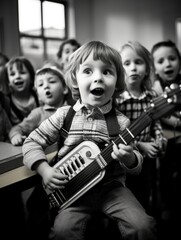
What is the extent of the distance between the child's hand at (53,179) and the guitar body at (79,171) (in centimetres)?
2

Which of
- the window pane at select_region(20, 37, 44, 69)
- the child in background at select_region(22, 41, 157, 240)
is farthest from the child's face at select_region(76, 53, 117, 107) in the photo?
the window pane at select_region(20, 37, 44, 69)

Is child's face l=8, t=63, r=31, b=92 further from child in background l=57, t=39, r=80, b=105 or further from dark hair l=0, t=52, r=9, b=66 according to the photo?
child in background l=57, t=39, r=80, b=105

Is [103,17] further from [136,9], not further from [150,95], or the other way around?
[150,95]

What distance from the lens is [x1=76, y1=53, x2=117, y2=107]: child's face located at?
2.28 ft

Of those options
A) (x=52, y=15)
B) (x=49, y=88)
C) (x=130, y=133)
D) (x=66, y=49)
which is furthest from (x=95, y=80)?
(x=66, y=49)

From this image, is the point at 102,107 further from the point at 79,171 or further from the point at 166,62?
the point at 166,62

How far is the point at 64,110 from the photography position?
792mm

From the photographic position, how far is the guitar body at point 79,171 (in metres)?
0.70

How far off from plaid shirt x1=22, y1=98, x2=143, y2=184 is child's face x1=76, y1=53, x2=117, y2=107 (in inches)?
1.9

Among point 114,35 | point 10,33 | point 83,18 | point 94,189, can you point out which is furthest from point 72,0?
point 94,189

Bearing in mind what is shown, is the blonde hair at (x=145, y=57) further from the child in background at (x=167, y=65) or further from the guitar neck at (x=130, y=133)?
the guitar neck at (x=130, y=133)

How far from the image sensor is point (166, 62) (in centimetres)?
114

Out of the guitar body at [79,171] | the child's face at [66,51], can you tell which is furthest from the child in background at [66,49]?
the guitar body at [79,171]

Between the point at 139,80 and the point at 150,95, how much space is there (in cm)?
8
